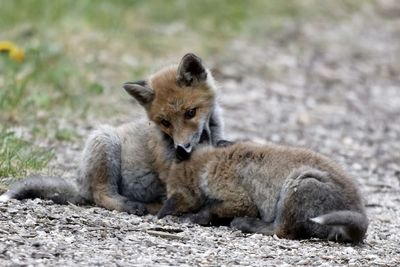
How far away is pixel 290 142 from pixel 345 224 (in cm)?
446

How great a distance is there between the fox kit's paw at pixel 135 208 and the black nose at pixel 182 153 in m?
0.50

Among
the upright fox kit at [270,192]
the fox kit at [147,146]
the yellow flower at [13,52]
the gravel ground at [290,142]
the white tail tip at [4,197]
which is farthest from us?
the yellow flower at [13,52]

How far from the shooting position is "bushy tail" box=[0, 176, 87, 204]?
7.02m

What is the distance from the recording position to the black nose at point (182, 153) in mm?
7375

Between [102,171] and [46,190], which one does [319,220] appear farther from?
[46,190]

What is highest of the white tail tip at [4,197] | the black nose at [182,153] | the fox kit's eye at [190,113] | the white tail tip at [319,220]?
the fox kit's eye at [190,113]

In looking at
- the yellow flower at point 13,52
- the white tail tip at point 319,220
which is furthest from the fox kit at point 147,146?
the yellow flower at point 13,52

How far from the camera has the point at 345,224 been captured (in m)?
6.39

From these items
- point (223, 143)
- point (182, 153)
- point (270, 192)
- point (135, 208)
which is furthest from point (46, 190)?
point (270, 192)

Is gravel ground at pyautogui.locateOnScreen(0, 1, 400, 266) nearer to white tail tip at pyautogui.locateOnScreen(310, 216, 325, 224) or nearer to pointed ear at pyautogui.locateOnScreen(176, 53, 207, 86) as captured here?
white tail tip at pyautogui.locateOnScreen(310, 216, 325, 224)

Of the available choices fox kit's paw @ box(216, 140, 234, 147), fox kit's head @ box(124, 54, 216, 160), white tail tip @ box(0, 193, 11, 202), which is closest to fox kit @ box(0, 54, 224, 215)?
fox kit's head @ box(124, 54, 216, 160)

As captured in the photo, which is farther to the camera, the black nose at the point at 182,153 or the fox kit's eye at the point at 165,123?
the fox kit's eye at the point at 165,123

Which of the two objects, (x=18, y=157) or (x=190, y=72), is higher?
(x=190, y=72)

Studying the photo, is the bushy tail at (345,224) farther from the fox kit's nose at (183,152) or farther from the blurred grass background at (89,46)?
the blurred grass background at (89,46)
